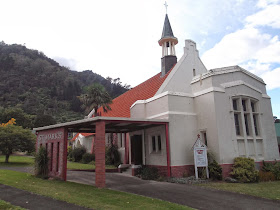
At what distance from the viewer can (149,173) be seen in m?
14.7

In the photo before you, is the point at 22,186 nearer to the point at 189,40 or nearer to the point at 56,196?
the point at 56,196

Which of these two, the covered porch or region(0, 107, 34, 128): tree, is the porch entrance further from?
region(0, 107, 34, 128): tree

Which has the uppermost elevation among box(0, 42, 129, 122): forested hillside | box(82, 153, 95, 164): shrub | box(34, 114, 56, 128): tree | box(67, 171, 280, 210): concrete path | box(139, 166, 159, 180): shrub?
box(0, 42, 129, 122): forested hillside

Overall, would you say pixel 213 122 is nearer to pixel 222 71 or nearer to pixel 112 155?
pixel 222 71

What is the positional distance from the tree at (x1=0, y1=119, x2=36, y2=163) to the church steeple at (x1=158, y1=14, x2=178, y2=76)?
1463cm

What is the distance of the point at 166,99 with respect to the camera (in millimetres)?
15133

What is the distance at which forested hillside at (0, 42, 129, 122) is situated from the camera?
8962 centimetres

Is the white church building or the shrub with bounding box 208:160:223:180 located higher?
the white church building

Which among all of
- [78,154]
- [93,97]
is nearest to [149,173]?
[93,97]

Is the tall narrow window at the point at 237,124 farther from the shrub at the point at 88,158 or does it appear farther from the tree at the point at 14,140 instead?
the tree at the point at 14,140

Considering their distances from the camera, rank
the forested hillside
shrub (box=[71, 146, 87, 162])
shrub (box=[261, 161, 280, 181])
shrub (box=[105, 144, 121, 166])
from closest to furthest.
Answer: shrub (box=[261, 161, 280, 181])
shrub (box=[105, 144, 121, 166])
shrub (box=[71, 146, 87, 162])
the forested hillside

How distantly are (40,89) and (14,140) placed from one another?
94128 mm

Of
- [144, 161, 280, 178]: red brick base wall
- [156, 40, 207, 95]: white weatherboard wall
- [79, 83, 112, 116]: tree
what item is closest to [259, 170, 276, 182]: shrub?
[144, 161, 280, 178]: red brick base wall

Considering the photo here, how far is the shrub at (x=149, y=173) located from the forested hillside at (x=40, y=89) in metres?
69.7
